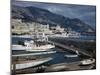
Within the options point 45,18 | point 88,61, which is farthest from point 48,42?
point 88,61

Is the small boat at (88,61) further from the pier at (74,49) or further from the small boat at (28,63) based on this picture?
the small boat at (28,63)

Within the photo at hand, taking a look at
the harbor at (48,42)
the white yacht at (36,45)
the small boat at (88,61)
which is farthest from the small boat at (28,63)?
the small boat at (88,61)

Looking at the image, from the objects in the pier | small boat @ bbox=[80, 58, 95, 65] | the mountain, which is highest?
the mountain

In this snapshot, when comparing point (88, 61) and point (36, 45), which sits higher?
point (36, 45)

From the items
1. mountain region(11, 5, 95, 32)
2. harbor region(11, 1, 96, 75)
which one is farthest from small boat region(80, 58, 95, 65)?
mountain region(11, 5, 95, 32)

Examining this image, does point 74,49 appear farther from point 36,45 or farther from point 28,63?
point 28,63

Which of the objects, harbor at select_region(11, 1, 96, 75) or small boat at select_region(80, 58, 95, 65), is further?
small boat at select_region(80, 58, 95, 65)

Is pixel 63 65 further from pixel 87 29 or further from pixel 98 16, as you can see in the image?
pixel 98 16

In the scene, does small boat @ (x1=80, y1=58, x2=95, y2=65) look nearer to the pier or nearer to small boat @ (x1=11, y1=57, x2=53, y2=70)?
the pier
